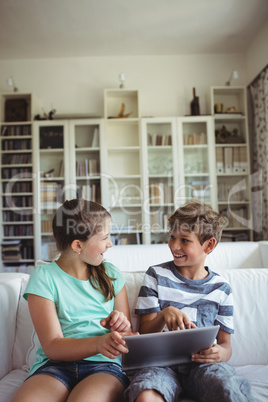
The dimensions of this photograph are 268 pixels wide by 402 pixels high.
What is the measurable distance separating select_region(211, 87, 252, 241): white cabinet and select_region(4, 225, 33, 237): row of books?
91.1 inches

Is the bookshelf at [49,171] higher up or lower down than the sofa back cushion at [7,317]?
higher up

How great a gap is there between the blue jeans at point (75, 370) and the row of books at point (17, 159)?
11.6 ft

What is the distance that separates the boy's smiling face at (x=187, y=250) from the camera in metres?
1.26

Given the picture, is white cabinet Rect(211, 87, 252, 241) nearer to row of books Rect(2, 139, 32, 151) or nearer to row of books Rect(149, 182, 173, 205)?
row of books Rect(149, 182, 173, 205)

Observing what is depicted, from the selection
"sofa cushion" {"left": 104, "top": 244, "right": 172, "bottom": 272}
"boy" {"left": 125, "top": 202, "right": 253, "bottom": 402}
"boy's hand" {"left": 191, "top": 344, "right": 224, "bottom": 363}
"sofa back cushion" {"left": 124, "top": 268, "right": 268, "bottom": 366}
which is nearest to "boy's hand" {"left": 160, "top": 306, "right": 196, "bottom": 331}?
"boy" {"left": 125, "top": 202, "right": 253, "bottom": 402}

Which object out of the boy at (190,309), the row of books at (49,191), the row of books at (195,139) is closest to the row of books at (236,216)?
the row of books at (195,139)

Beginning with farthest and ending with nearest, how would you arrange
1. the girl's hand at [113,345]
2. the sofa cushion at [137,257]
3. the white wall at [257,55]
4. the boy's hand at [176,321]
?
1. the white wall at [257,55]
2. the sofa cushion at [137,257]
3. the boy's hand at [176,321]
4. the girl's hand at [113,345]

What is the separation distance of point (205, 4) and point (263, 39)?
952mm

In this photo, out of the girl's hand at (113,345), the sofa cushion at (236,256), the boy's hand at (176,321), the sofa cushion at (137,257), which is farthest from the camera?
the sofa cushion at (236,256)

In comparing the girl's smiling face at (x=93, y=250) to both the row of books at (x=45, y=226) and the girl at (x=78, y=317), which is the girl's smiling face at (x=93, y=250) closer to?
the girl at (x=78, y=317)

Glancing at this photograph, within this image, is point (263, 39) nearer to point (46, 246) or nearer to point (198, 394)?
point (46, 246)

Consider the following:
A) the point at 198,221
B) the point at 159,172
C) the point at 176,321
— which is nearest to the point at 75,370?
the point at 176,321

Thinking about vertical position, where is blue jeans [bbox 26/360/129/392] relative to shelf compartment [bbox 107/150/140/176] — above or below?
below

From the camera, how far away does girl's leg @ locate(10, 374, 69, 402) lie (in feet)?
3.01
